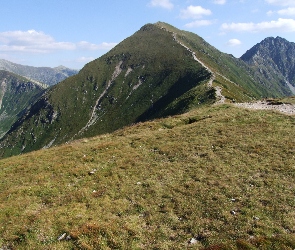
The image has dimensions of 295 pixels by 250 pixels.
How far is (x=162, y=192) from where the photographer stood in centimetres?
2147

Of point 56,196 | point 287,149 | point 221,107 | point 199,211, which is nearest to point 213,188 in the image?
point 199,211

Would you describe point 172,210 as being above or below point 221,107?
below

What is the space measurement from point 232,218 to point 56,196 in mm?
14292

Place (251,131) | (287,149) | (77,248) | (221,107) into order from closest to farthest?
(77,248) → (287,149) → (251,131) → (221,107)

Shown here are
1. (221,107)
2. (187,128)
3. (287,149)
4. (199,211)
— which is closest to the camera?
(199,211)

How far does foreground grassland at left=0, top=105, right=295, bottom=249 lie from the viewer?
16.3m

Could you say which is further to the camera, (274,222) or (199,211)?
(199,211)

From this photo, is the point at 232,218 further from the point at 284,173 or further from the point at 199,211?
the point at 284,173

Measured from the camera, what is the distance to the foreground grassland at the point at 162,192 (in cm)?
1630

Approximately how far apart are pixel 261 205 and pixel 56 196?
16.2 meters

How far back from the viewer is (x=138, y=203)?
20109 millimetres

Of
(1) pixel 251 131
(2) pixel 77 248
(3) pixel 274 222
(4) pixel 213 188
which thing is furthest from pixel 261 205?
(1) pixel 251 131

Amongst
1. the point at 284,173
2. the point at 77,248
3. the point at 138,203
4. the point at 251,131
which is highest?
the point at 251,131

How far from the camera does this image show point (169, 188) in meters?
21.9
